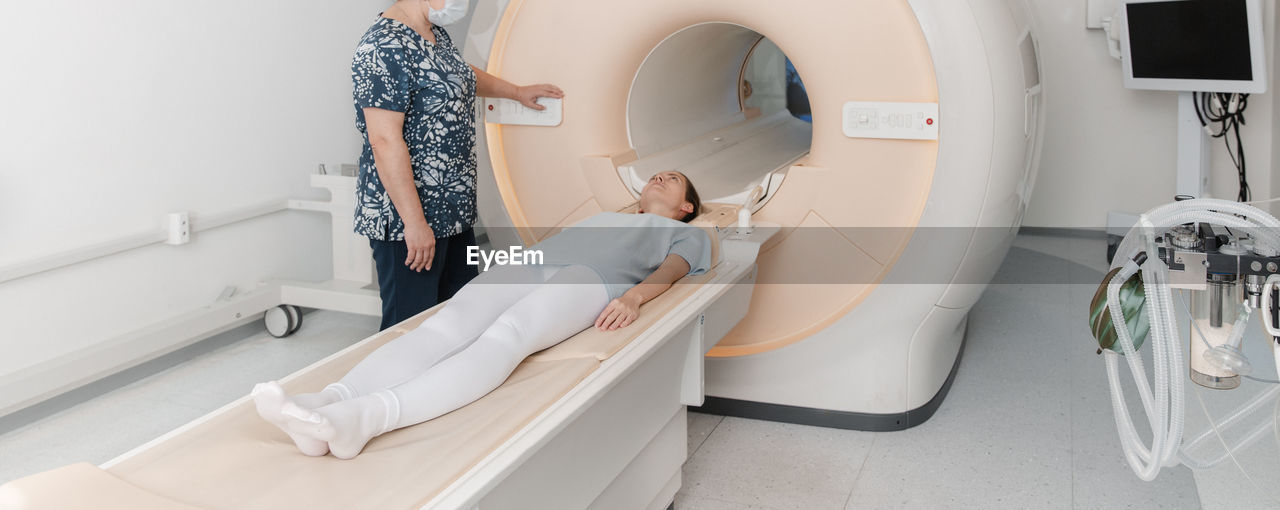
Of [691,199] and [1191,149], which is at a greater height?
[1191,149]

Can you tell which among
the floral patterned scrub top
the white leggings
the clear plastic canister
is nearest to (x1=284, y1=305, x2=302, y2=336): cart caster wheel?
the floral patterned scrub top

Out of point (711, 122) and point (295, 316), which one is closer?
point (711, 122)

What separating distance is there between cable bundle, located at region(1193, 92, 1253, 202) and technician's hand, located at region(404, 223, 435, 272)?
2798 mm

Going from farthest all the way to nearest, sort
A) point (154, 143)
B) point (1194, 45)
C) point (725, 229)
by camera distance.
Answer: point (1194, 45) < point (154, 143) < point (725, 229)

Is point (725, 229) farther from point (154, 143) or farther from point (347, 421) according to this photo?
point (154, 143)

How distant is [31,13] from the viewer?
2.18 meters

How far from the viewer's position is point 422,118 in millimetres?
1951

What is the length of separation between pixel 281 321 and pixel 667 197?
1.38 metres

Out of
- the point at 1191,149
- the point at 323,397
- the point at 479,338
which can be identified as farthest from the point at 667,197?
the point at 1191,149

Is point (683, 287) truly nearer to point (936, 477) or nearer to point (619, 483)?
point (619, 483)

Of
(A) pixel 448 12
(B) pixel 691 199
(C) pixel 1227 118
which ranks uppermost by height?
(A) pixel 448 12

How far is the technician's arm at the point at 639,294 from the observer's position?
5.32ft

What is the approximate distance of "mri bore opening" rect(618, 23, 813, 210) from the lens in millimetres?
2248
